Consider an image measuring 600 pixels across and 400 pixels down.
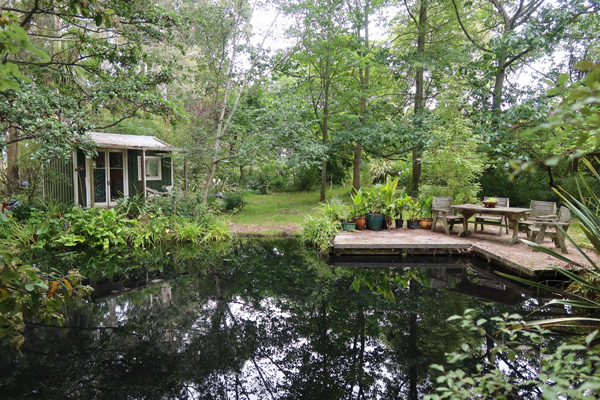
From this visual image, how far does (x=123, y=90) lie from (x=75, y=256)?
3.41 meters

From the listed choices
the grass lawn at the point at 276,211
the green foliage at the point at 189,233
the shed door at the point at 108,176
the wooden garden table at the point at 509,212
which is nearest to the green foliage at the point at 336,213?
the grass lawn at the point at 276,211

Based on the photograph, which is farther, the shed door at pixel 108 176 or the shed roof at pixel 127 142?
the shed door at pixel 108 176

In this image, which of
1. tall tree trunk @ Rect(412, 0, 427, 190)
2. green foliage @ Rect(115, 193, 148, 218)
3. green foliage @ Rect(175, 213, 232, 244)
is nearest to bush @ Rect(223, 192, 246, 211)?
green foliage @ Rect(175, 213, 232, 244)

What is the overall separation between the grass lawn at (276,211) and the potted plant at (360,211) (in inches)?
69.8

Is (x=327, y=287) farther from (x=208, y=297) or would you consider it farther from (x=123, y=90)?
(x=123, y=90)

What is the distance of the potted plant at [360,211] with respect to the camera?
8.66m

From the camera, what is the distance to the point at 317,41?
37.9 ft

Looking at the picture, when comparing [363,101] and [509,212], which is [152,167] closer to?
[363,101]

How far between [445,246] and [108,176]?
1028 centimetres

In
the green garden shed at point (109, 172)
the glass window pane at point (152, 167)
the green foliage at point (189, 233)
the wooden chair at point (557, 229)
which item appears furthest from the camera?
the glass window pane at point (152, 167)

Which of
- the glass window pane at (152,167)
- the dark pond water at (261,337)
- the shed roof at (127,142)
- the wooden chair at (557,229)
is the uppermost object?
the shed roof at (127,142)

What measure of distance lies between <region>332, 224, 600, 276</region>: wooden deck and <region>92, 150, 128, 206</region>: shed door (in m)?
7.99

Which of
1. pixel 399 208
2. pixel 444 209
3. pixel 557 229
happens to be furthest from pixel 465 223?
pixel 557 229

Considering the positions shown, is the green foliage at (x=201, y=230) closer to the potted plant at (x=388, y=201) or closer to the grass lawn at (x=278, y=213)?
the grass lawn at (x=278, y=213)
